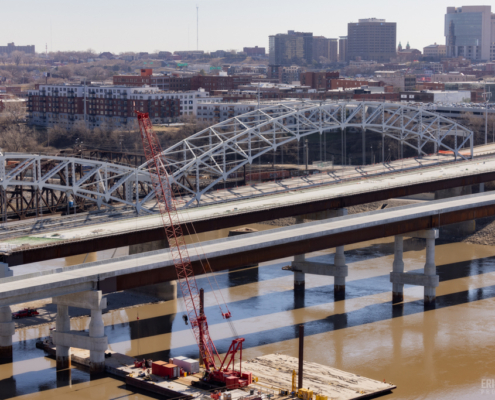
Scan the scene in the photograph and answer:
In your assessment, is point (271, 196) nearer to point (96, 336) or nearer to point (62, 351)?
point (62, 351)

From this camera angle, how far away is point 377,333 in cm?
5812

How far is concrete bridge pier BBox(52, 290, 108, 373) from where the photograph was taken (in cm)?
4925

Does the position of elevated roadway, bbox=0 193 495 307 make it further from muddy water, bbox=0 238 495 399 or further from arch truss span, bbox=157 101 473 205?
arch truss span, bbox=157 101 473 205

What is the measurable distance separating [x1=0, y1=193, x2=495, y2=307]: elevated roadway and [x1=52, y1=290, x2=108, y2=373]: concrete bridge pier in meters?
0.73

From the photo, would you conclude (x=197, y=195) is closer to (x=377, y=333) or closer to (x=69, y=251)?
(x=69, y=251)

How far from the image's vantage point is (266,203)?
253ft

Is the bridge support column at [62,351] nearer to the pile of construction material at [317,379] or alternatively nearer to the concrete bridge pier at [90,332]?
the concrete bridge pier at [90,332]

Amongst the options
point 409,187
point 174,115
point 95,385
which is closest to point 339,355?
point 95,385

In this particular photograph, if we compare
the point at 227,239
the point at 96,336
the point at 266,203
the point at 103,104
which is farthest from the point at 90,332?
the point at 103,104

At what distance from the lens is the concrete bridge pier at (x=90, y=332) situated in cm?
4925

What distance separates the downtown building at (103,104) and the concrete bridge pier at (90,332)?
122215 mm

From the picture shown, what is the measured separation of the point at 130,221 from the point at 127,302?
770cm

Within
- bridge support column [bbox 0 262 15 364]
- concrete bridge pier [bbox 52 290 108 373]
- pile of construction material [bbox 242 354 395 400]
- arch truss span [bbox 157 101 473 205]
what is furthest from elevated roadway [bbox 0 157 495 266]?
pile of construction material [bbox 242 354 395 400]

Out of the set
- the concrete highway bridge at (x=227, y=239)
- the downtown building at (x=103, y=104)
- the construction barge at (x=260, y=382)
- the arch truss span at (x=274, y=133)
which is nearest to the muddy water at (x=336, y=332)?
the construction barge at (x=260, y=382)
